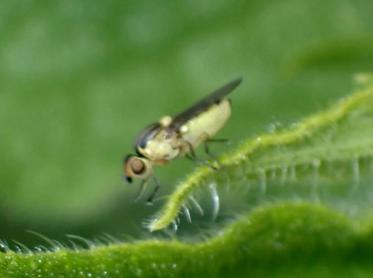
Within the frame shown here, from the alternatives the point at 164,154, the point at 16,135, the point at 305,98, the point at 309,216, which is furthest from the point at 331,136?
the point at 16,135

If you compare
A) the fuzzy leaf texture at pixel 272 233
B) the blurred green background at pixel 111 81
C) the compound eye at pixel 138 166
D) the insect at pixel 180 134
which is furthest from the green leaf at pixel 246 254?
the blurred green background at pixel 111 81

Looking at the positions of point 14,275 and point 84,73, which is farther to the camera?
point 84,73

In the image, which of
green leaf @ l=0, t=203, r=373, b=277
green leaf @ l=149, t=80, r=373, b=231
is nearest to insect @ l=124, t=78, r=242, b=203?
green leaf @ l=149, t=80, r=373, b=231

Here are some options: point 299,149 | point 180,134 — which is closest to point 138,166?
point 180,134

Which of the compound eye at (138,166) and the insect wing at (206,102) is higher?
the insect wing at (206,102)

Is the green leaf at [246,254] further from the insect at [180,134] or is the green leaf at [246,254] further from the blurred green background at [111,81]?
the blurred green background at [111,81]

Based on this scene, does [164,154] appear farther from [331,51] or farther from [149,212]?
[149,212]

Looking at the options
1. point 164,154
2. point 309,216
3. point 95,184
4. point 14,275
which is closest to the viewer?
point 14,275

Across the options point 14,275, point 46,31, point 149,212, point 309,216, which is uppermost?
point 46,31
